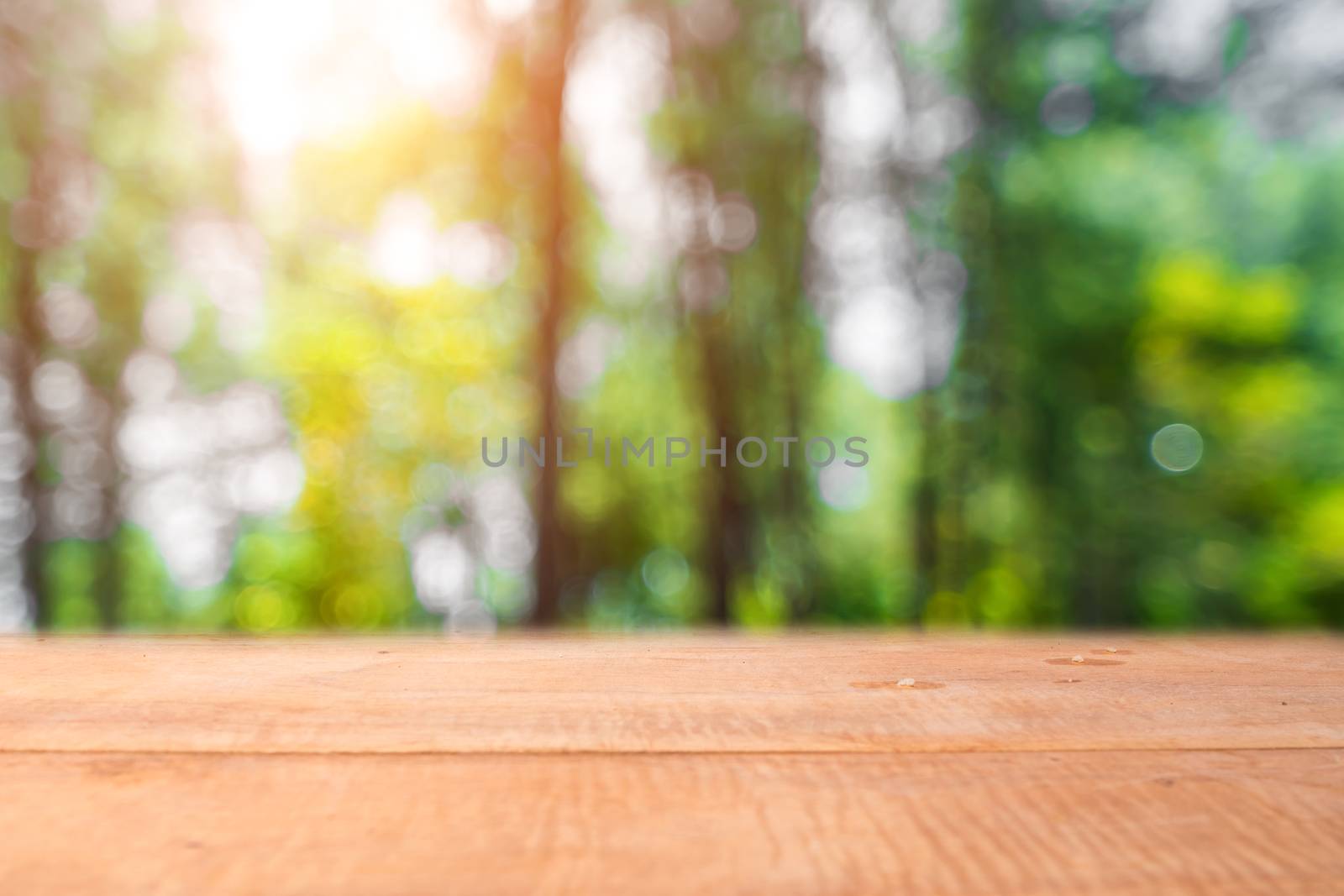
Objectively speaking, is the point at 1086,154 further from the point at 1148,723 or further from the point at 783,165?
the point at 1148,723

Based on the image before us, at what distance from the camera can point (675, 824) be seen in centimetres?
40

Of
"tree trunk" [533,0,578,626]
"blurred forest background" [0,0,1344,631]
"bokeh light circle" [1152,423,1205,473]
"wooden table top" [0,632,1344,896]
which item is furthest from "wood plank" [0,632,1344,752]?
"bokeh light circle" [1152,423,1205,473]

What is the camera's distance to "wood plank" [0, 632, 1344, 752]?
1.70 feet

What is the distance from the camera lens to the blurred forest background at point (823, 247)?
5988mm

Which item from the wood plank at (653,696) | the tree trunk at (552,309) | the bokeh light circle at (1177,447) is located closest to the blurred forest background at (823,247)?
the bokeh light circle at (1177,447)

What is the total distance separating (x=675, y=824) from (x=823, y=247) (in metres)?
6.02

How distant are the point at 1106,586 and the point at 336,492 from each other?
5127mm

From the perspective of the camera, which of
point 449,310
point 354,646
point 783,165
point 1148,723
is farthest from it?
point 449,310

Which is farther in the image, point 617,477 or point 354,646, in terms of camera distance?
point 617,477

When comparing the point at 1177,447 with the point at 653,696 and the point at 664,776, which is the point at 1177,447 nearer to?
the point at 653,696

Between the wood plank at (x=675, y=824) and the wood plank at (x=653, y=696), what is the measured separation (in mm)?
27

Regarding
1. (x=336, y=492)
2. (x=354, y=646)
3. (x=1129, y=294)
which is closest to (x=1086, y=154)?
(x=1129, y=294)

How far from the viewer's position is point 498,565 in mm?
7711

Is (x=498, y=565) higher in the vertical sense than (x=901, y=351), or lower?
lower
